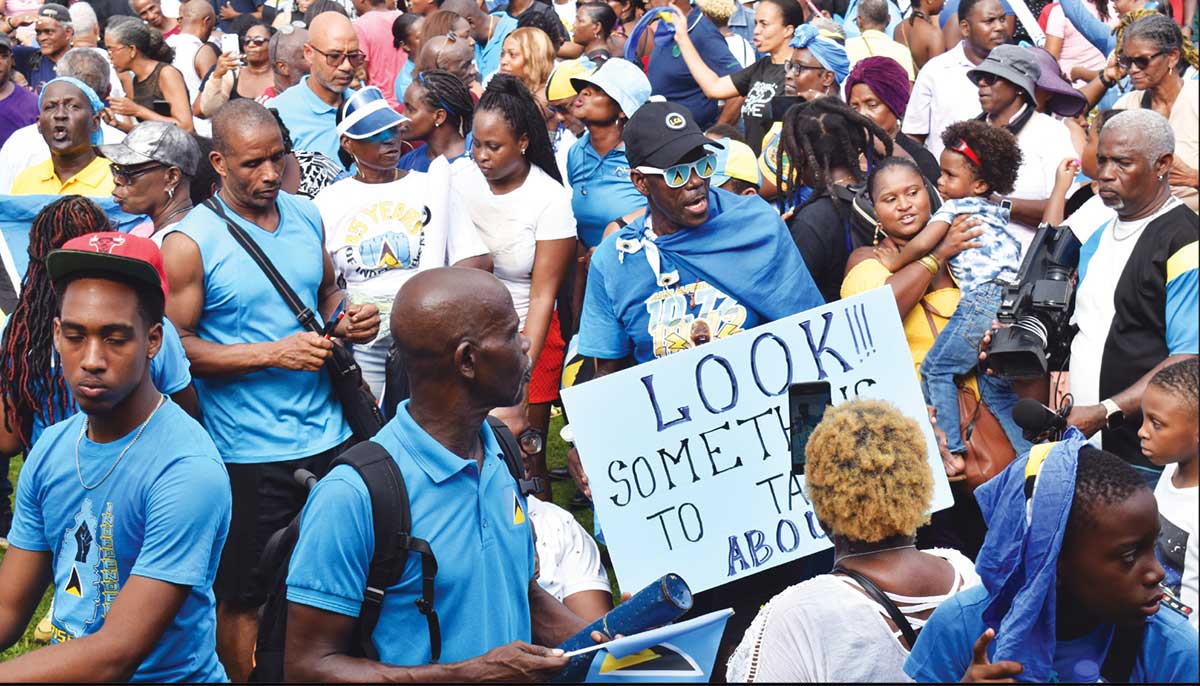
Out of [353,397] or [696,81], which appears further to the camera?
[696,81]

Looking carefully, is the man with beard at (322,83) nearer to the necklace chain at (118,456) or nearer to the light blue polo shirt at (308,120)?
the light blue polo shirt at (308,120)

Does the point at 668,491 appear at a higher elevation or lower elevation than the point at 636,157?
lower

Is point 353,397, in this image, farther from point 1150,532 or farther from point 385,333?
point 1150,532

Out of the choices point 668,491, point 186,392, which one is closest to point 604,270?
point 668,491

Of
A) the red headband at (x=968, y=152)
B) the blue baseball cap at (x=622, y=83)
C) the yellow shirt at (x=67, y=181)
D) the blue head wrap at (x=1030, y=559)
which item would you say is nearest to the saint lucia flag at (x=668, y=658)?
the blue head wrap at (x=1030, y=559)

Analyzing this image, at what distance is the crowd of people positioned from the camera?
3.21m

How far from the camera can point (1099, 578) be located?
2943 millimetres

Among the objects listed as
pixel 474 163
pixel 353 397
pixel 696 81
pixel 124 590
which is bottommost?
pixel 124 590

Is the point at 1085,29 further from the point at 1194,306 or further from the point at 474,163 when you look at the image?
the point at 1194,306

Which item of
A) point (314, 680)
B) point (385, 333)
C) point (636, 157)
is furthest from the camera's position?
point (385, 333)

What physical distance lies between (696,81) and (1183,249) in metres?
6.23

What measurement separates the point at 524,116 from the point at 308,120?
2.11 m

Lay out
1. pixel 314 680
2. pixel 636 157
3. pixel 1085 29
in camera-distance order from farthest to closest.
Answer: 1. pixel 1085 29
2. pixel 636 157
3. pixel 314 680

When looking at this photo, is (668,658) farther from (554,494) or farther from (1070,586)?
(554,494)
